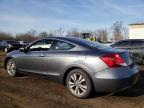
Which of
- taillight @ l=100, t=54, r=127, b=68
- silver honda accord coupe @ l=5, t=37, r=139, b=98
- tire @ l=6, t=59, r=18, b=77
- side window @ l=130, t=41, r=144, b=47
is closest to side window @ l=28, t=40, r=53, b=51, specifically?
silver honda accord coupe @ l=5, t=37, r=139, b=98

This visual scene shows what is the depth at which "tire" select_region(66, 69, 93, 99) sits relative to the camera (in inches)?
227

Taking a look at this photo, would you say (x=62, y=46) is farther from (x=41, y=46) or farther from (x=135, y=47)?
(x=135, y=47)

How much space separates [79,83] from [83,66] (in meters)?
0.46

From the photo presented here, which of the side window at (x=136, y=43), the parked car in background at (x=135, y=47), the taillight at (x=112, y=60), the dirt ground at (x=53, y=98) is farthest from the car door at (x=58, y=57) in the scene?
the side window at (x=136, y=43)

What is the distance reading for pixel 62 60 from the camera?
628 cm

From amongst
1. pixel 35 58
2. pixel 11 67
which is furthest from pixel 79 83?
pixel 11 67

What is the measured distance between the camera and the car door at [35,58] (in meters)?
6.89

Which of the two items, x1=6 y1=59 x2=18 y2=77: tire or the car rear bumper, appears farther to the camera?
x1=6 y1=59 x2=18 y2=77: tire

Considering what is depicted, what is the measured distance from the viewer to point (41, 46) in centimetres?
732

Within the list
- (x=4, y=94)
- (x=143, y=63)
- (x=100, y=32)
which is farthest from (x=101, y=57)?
(x=100, y=32)

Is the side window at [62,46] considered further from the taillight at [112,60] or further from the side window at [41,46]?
the taillight at [112,60]

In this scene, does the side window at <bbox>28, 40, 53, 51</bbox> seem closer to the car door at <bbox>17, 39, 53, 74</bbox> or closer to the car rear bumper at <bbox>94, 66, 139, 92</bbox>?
the car door at <bbox>17, 39, 53, 74</bbox>

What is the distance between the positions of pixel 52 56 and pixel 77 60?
0.91 meters

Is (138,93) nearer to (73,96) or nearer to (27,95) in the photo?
(73,96)
